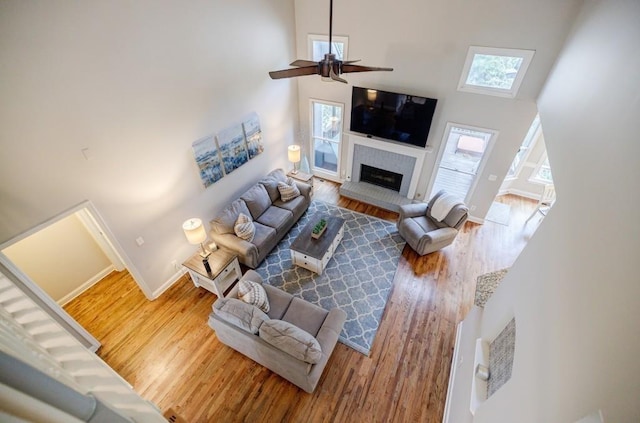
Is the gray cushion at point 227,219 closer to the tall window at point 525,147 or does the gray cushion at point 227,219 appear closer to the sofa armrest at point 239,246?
the sofa armrest at point 239,246

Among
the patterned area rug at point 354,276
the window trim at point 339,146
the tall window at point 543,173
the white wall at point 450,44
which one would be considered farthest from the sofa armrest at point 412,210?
the tall window at point 543,173

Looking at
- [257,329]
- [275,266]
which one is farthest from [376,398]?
[275,266]

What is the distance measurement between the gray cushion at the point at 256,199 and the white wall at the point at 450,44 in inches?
107

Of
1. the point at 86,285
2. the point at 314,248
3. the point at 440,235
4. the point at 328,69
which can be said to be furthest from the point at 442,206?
the point at 86,285

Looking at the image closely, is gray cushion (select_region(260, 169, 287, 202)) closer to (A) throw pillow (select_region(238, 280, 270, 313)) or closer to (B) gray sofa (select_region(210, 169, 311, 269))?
(B) gray sofa (select_region(210, 169, 311, 269))

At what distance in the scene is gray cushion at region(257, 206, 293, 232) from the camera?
5.31 meters

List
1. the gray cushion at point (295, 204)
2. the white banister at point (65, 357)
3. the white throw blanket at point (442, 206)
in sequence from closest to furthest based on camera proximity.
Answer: the white banister at point (65, 357), the white throw blanket at point (442, 206), the gray cushion at point (295, 204)

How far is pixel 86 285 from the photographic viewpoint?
15.1ft

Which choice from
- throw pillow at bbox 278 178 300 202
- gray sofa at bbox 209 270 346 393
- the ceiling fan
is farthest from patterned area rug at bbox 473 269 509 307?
throw pillow at bbox 278 178 300 202

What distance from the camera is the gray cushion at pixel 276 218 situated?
5312 millimetres

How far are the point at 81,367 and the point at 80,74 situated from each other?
11.4 feet

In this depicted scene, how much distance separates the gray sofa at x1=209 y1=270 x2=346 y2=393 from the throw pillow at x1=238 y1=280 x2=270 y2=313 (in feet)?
0.41

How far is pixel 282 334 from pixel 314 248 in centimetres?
182

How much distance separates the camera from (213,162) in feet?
15.9
